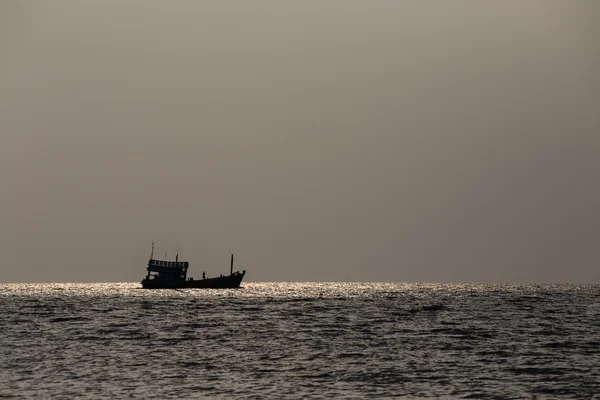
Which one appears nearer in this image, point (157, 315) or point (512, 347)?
point (512, 347)

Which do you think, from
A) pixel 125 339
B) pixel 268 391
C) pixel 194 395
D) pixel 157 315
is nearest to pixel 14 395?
pixel 194 395

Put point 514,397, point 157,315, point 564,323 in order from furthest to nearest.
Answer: point 157,315, point 564,323, point 514,397

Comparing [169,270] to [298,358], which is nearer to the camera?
[298,358]

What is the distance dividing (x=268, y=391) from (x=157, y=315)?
53.5 metres

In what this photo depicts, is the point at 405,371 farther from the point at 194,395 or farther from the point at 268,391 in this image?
the point at 194,395

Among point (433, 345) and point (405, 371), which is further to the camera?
point (433, 345)

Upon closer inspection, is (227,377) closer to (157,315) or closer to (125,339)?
(125,339)

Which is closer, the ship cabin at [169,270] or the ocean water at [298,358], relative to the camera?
the ocean water at [298,358]

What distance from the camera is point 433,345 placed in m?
58.5

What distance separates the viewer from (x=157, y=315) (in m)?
90.5

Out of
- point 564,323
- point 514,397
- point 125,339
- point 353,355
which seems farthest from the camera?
point 564,323

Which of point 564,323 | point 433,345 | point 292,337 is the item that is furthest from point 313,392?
point 564,323

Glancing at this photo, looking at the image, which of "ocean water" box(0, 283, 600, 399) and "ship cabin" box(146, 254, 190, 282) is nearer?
"ocean water" box(0, 283, 600, 399)

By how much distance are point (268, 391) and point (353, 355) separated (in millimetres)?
14489
